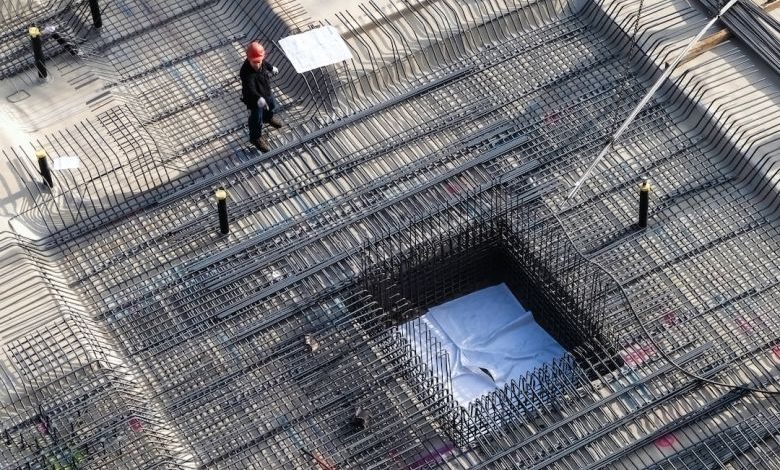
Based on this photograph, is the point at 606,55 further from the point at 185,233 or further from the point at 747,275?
the point at 185,233

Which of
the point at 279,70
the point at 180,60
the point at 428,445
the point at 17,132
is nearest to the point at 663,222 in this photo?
the point at 428,445

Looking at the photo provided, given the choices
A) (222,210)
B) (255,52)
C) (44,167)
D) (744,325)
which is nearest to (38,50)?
(44,167)

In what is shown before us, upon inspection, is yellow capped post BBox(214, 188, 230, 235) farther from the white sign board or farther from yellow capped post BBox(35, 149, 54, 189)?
yellow capped post BBox(35, 149, 54, 189)

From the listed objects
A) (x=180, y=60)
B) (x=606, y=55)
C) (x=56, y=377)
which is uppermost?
(x=606, y=55)

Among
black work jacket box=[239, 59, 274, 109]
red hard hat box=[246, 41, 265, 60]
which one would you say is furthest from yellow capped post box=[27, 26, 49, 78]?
red hard hat box=[246, 41, 265, 60]

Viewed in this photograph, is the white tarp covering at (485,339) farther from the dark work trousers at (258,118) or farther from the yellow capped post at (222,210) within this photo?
the dark work trousers at (258,118)

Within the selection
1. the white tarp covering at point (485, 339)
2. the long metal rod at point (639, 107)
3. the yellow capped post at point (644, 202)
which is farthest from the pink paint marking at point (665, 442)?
the long metal rod at point (639, 107)
